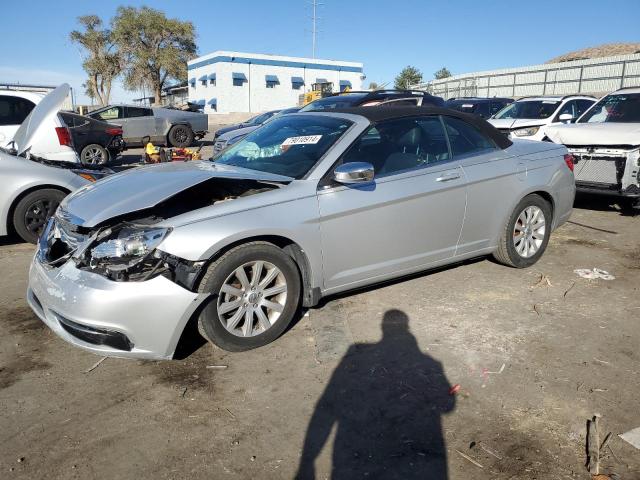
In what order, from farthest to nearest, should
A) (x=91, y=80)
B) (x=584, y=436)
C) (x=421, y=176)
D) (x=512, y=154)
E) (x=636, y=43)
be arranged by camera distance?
(x=636, y=43)
(x=91, y=80)
(x=512, y=154)
(x=421, y=176)
(x=584, y=436)

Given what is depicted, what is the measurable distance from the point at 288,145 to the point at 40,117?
3.77m

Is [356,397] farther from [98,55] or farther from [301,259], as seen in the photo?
[98,55]

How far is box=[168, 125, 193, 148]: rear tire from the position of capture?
1948 centimetres

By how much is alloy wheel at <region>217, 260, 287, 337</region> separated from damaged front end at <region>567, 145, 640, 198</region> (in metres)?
5.69

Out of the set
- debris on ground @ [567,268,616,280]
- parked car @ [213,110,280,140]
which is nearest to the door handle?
debris on ground @ [567,268,616,280]

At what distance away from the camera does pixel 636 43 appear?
64688 millimetres

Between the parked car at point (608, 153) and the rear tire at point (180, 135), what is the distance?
14723 mm

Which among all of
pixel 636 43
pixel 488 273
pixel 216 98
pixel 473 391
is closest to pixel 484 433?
pixel 473 391

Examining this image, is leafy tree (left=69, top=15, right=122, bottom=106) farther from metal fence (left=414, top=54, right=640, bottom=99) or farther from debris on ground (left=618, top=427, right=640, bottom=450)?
debris on ground (left=618, top=427, right=640, bottom=450)

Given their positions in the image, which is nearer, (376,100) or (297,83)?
(376,100)

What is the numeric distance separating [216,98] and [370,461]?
47042 millimetres

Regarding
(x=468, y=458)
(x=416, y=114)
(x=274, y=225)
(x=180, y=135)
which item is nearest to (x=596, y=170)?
(x=416, y=114)

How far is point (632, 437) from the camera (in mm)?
2660

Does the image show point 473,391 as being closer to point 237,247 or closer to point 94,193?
point 237,247
